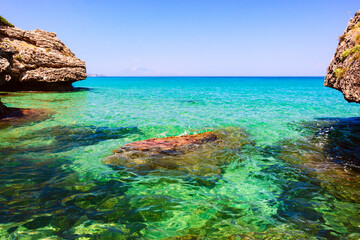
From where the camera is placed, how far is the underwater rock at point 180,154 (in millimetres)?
6816

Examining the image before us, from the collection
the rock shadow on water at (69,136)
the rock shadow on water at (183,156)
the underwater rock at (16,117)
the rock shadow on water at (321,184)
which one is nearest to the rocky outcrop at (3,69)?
the underwater rock at (16,117)

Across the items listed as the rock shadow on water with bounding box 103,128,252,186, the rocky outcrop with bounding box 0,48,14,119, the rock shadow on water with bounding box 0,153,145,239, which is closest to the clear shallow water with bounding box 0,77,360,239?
the rock shadow on water with bounding box 0,153,145,239

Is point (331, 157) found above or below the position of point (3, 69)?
below

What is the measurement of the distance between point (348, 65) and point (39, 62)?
34.0 metres

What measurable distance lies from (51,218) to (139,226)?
1698mm

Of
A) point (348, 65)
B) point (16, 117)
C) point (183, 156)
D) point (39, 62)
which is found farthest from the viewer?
point (39, 62)

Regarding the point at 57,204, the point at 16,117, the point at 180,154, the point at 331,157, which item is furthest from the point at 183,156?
the point at 16,117

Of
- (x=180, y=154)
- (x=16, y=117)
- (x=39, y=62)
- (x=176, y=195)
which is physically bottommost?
(x=176, y=195)

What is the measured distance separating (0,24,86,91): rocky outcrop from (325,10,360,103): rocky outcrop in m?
32.7

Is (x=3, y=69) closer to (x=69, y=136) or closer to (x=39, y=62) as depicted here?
(x=69, y=136)

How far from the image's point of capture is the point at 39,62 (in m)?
29.6

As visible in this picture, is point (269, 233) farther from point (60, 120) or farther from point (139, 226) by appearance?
point (60, 120)

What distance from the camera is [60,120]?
13.7 m

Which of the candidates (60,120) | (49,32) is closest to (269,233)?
(60,120)
